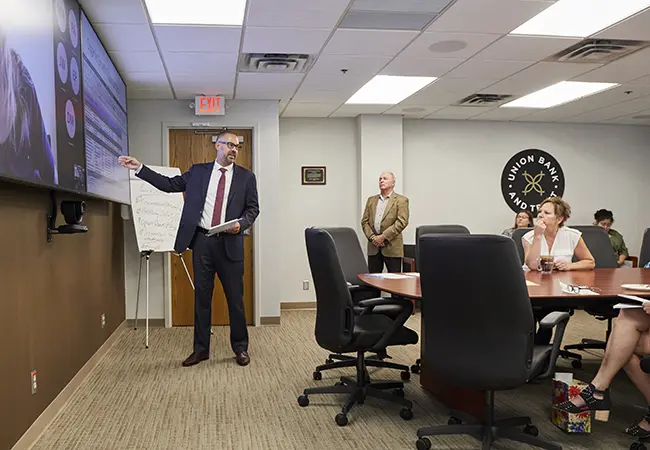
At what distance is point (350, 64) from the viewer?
16.4 ft

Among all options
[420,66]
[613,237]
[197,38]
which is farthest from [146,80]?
[613,237]

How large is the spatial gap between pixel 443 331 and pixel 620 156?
694 centimetres

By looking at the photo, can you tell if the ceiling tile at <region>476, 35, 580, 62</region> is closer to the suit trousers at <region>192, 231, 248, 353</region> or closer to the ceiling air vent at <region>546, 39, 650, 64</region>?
the ceiling air vent at <region>546, 39, 650, 64</region>

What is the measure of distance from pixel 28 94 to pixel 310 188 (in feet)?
16.9

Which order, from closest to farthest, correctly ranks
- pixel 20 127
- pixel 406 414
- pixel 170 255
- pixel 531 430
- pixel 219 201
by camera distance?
pixel 20 127
pixel 531 430
pixel 406 414
pixel 219 201
pixel 170 255

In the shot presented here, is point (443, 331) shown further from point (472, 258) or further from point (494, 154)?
point (494, 154)

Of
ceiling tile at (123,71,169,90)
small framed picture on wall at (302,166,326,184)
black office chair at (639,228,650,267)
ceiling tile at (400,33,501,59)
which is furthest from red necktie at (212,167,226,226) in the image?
black office chair at (639,228,650,267)

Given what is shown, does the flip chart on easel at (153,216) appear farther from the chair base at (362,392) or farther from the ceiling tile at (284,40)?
the chair base at (362,392)

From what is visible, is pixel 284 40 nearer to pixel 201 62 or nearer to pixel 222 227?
pixel 201 62

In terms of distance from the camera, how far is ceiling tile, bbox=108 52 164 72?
Answer: 183 inches

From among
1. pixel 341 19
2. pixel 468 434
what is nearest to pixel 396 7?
pixel 341 19

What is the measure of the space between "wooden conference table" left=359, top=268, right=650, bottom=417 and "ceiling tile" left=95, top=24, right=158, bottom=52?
226 cm

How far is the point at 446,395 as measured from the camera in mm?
3500

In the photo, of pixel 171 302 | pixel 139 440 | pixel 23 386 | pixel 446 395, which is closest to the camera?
pixel 23 386
